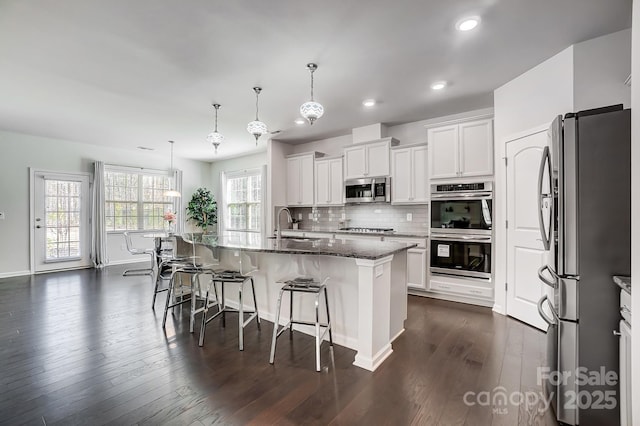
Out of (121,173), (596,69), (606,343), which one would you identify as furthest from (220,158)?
(606,343)

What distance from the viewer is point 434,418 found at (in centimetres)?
169

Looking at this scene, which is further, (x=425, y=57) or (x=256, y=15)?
(x=425, y=57)

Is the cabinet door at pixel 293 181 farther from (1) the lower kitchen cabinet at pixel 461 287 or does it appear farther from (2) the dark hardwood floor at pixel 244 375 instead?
(2) the dark hardwood floor at pixel 244 375

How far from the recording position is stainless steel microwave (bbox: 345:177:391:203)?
4711 millimetres

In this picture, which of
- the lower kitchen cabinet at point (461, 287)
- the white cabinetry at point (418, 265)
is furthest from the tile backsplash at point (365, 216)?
the lower kitchen cabinet at point (461, 287)

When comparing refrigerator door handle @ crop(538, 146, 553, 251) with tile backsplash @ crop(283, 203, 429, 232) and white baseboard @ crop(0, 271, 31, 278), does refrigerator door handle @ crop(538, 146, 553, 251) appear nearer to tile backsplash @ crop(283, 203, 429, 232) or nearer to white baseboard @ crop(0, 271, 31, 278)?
tile backsplash @ crop(283, 203, 429, 232)

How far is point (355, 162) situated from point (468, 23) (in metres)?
2.91

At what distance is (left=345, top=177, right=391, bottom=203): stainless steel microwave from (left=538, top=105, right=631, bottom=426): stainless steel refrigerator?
3066 mm

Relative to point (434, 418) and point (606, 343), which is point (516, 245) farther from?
point (434, 418)

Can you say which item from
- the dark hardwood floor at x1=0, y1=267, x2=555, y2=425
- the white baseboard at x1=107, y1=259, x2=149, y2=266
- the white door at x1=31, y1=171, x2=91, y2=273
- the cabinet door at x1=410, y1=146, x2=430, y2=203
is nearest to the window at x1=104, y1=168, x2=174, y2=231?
the white door at x1=31, y1=171, x2=91, y2=273

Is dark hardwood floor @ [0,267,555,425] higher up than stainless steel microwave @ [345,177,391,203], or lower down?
lower down

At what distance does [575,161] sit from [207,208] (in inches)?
315

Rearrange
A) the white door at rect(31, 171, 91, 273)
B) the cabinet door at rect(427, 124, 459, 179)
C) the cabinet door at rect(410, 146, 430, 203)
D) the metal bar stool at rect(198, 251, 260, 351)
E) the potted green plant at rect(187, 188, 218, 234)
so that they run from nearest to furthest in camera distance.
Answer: the metal bar stool at rect(198, 251, 260, 351) → the cabinet door at rect(427, 124, 459, 179) → the cabinet door at rect(410, 146, 430, 203) → the white door at rect(31, 171, 91, 273) → the potted green plant at rect(187, 188, 218, 234)

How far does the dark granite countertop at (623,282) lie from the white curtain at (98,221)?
808 centimetres
